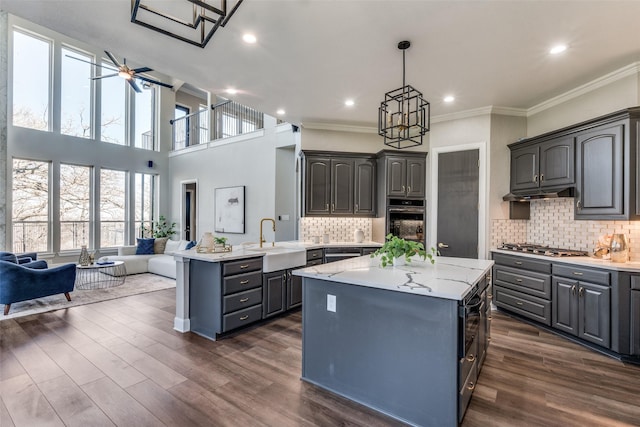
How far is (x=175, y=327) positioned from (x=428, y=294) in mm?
3136

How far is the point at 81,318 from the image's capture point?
3877 mm

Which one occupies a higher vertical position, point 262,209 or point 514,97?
point 514,97

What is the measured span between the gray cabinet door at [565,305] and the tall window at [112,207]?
961 centimetres

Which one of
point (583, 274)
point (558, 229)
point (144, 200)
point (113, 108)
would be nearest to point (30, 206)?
point (144, 200)

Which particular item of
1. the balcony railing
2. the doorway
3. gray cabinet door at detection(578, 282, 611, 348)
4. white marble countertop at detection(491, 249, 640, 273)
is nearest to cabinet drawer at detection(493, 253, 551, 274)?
white marble countertop at detection(491, 249, 640, 273)

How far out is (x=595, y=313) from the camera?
2986 mm

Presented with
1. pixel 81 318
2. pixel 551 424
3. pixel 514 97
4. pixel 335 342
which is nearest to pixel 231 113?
pixel 81 318

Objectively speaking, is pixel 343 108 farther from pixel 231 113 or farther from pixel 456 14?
pixel 231 113

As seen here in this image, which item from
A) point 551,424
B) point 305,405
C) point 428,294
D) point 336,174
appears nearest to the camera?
point 428,294

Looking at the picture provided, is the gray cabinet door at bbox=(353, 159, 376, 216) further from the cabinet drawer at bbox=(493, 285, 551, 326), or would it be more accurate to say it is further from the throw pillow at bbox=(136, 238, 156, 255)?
the throw pillow at bbox=(136, 238, 156, 255)

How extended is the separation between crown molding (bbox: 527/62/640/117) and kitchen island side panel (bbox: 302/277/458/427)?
11.6ft

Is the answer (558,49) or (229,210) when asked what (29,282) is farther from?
(558,49)

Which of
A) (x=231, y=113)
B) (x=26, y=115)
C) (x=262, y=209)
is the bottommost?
(x=262, y=209)

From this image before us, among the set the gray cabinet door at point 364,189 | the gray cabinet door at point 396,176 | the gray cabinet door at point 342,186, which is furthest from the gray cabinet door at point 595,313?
the gray cabinet door at point 342,186
